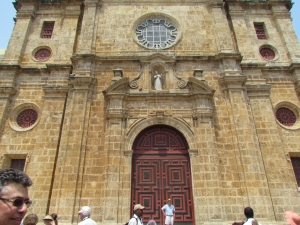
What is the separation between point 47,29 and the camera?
567 inches

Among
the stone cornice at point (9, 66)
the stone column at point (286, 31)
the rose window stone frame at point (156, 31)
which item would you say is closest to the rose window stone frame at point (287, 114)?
the stone column at point (286, 31)

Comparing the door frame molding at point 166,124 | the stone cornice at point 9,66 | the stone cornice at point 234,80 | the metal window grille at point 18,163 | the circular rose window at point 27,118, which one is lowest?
the metal window grille at point 18,163

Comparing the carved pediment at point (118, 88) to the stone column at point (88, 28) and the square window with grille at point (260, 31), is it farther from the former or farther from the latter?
the square window with grille at point (260, 31)

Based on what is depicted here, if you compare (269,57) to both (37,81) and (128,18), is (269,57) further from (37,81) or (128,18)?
(37,81)

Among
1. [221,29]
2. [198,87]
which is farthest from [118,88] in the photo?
[221,29]

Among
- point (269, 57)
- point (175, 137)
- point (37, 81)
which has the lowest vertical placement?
point (175, 137)

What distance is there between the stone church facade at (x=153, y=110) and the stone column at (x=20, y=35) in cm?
7

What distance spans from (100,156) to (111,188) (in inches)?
58.3

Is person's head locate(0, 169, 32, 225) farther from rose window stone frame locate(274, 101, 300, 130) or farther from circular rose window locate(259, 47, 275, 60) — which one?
circular rose window locate(259, 47, 275, 60)

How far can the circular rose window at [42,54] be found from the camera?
527 inches

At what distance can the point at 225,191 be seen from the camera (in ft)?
31.4

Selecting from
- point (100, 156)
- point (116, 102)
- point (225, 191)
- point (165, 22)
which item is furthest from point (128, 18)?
point (225, 191)

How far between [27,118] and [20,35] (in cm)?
503

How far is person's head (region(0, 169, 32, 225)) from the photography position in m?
1.67
